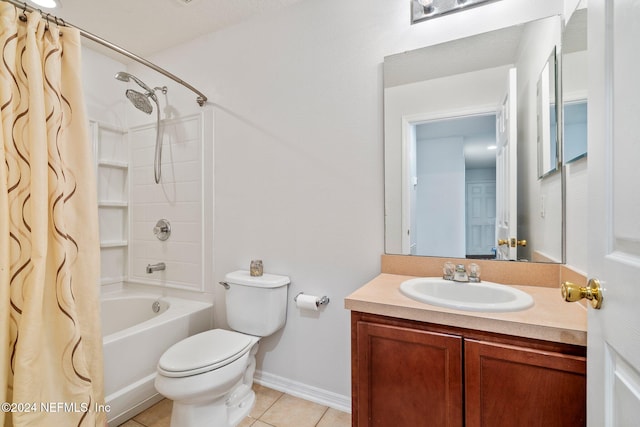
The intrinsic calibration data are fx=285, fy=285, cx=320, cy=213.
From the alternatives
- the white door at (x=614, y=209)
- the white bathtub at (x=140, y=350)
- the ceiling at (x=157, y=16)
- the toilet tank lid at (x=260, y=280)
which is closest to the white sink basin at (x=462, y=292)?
the white door at (x=614, y=209)

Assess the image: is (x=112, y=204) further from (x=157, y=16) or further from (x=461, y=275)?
(x=461, y=275)

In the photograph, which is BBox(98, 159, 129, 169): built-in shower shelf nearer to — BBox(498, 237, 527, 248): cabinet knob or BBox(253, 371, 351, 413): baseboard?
BBox(253, 371, 351, 413): baseboard

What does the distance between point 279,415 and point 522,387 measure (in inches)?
50.7

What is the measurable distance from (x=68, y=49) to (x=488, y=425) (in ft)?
6.86

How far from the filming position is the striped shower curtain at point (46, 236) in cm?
100

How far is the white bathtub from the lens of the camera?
149 cm

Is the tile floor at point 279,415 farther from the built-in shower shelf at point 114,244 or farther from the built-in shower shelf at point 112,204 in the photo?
the built-in shower shelf at point 112,204

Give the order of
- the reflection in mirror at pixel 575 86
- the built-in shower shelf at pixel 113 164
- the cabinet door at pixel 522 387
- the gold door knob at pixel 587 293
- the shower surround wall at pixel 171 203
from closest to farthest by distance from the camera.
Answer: the gold door knob at pixel 587 293 < the cabinet door at pixel 522 387 < the reflection in mirror at pixel 575 86 < the shower surround wall at pixel 171 203 < the built-in shower shelf at pixel 113 164

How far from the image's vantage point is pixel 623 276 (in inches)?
21.3

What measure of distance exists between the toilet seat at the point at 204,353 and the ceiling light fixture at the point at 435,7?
6.40 feet

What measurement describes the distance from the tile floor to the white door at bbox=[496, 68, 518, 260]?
4.10 ft

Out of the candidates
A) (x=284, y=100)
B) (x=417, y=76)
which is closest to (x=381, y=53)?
(x=417, y=76)

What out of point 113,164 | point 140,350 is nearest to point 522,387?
point 140,350

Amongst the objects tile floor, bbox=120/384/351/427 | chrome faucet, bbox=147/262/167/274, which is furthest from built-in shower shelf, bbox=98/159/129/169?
tile floor, bbox=120/384/351/427
